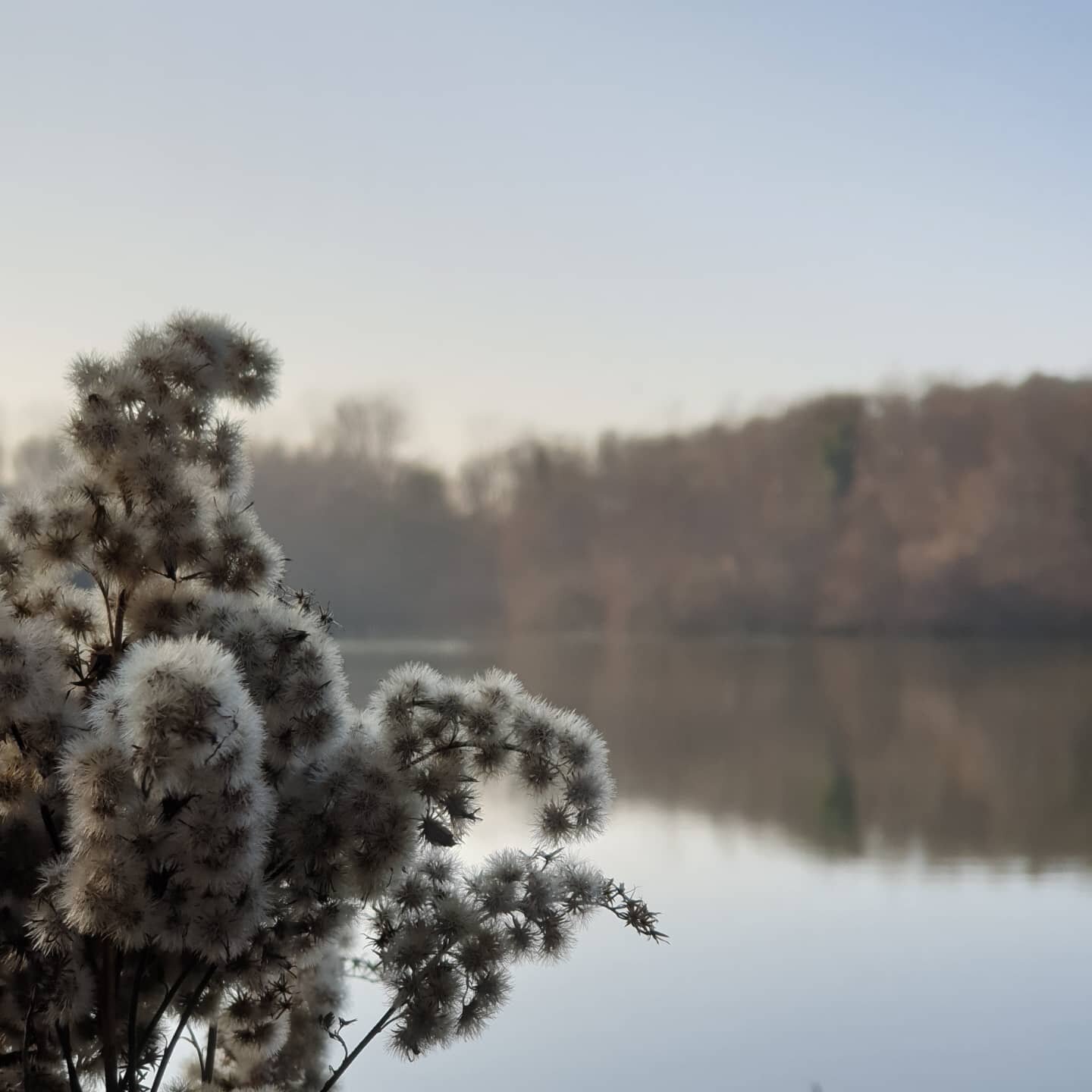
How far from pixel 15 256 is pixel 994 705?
4.62 meters

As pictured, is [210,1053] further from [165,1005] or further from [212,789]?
[212,789]

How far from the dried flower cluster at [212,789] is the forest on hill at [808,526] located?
4254mm

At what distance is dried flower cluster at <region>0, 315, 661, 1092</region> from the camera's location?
584mm

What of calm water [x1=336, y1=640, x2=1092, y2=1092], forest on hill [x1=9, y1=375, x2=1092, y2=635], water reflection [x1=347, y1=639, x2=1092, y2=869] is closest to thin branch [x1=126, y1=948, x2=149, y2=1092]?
calm water [x1=336, y1=640, x2=1092, y2=1092]

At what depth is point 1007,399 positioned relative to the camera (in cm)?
759

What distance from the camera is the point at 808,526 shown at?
7457 mm

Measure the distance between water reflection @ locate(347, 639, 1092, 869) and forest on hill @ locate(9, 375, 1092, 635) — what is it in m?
0.27

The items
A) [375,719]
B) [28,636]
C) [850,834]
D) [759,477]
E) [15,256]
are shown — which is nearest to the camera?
[28,636]

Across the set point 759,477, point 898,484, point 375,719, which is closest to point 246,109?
point 375,719

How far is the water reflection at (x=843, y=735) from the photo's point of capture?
11.6ft

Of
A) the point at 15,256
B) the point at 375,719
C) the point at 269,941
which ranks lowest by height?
the point at 269,941

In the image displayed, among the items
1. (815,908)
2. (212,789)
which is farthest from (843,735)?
(212,789)

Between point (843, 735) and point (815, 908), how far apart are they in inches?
97.8

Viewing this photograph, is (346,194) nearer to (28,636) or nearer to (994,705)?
(28,636)
